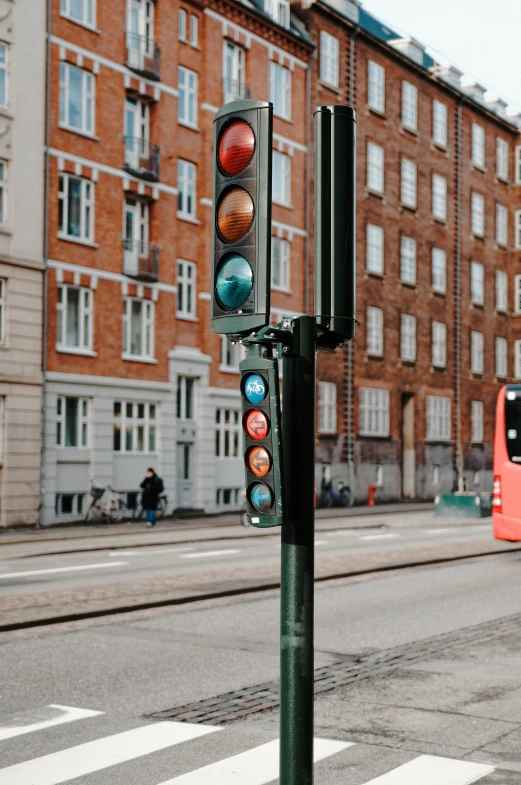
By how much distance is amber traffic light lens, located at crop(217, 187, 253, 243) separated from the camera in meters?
4.28

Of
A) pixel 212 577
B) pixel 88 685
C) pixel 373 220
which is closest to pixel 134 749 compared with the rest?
pixel 88 685

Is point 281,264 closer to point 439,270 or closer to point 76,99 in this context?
point 76,99

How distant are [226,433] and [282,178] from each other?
10168mm

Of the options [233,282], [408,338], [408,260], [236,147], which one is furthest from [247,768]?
[408,260]

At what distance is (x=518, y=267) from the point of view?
61438 mm

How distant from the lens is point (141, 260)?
115 ft

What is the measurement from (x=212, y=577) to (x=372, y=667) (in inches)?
259

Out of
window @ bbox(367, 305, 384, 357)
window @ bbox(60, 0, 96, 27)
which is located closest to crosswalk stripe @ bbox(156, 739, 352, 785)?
window @ bbox(60, 0, 96, 27)

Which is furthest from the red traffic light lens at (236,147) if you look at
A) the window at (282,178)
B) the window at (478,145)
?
the window at (478,145)

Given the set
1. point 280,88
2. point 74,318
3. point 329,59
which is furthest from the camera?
point 329,59

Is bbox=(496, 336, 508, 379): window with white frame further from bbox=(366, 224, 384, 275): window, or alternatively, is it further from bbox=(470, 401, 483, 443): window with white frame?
bbox=(366, 224, 384, 275): window

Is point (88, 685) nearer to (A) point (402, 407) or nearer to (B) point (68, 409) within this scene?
(B) point (68, 409)

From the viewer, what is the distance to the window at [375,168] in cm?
4806

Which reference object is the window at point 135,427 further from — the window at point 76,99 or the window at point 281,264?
the window at point 281,264
